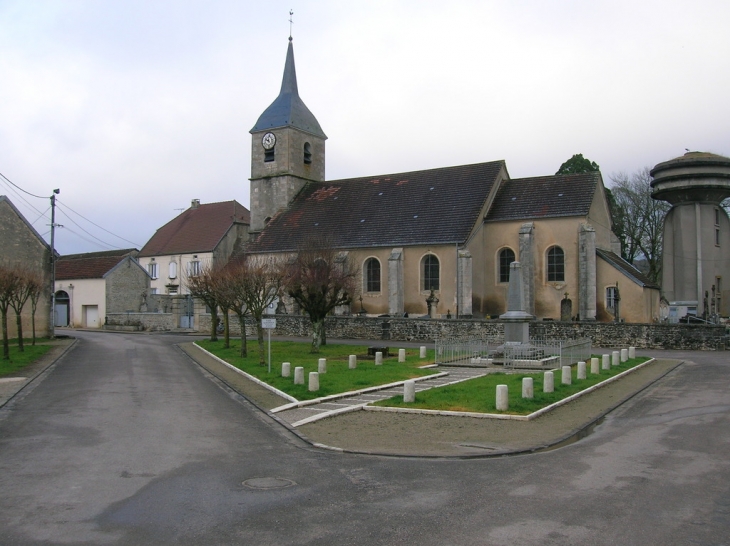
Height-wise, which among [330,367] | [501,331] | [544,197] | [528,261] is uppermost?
[544,197]

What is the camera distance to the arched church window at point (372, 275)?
42656 mm

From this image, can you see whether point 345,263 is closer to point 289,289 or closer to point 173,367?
point 289,289

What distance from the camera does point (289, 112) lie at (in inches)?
1989

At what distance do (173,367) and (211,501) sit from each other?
17.4 meters

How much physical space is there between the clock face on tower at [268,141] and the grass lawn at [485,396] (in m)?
35.0

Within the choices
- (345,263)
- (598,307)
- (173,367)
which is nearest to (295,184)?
(345,263)

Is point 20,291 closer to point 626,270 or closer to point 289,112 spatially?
point 289,112

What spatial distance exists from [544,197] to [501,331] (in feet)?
36.3

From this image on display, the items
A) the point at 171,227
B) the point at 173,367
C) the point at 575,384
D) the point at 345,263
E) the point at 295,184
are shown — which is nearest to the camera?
the point at 575,384

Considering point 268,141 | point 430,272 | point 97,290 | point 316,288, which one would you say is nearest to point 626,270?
point 430,272

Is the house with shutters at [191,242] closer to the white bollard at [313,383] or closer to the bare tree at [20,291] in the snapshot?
the bare tree at [20,291]

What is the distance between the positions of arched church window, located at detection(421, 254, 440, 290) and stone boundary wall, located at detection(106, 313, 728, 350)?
4302mm

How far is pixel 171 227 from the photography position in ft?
225

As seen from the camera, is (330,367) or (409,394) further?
(330,367)
